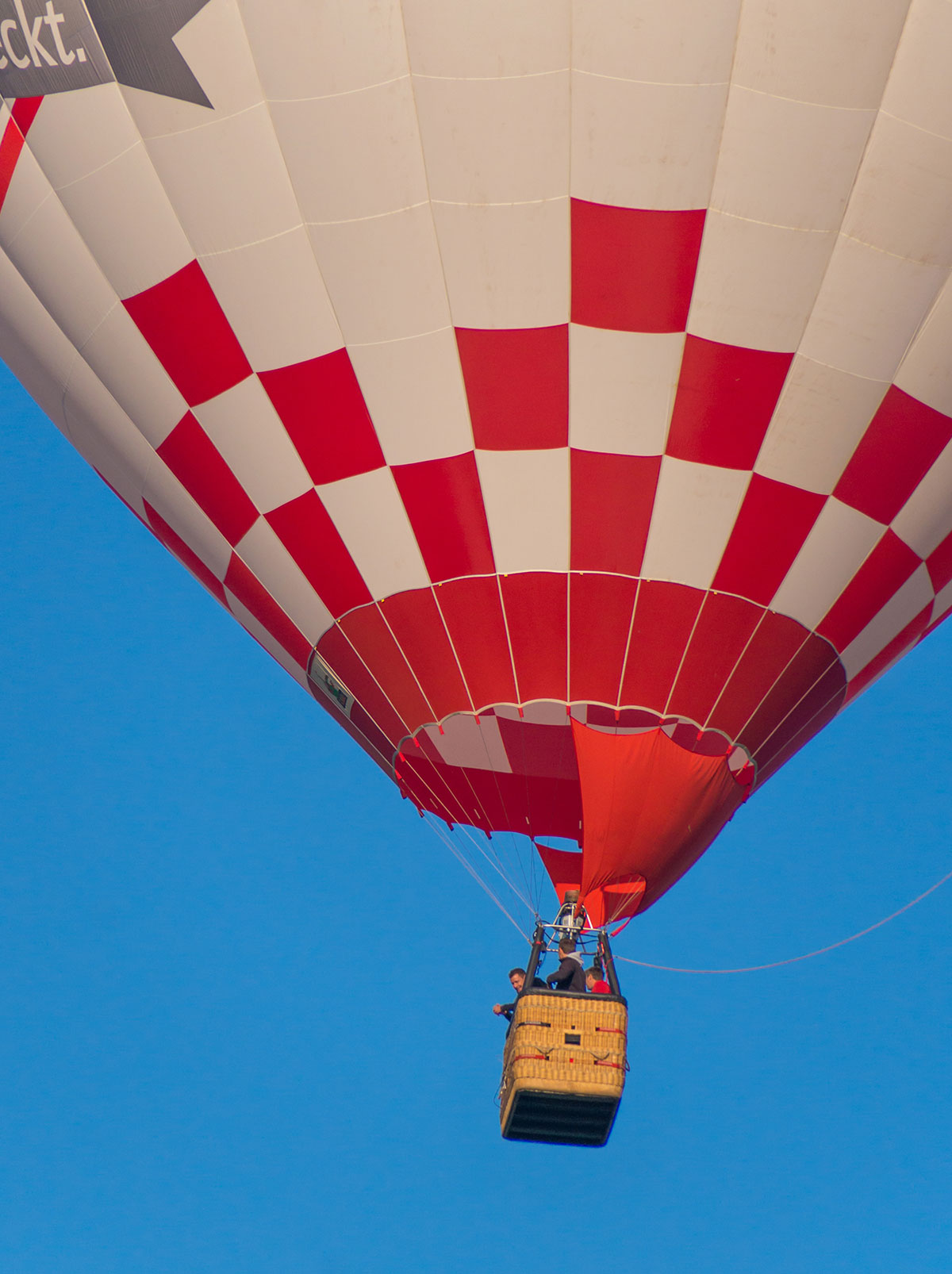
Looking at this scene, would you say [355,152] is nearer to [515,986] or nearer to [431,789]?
[431,789]

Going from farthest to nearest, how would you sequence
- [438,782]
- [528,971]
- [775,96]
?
[438,782] < [528,971] < [775,96]

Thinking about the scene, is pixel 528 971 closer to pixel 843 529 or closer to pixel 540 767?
pixel 540 767

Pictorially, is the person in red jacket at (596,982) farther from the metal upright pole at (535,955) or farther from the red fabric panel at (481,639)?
the red fabric panel at (481,639)

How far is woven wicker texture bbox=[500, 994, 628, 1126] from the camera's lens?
5918 mm

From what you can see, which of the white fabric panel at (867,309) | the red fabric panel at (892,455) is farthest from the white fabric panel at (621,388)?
the red fabric panel at (892,455)

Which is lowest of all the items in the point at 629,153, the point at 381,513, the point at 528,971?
the point at 528,971

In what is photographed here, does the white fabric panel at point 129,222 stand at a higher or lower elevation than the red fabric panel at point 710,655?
higher

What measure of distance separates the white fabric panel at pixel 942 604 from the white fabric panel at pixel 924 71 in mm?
1886

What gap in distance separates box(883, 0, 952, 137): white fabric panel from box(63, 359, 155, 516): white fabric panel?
3161 mm

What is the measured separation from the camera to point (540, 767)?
6.67m

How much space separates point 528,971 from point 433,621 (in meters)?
1.33

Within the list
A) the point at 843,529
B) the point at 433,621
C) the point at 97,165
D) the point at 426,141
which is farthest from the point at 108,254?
the point at 843,529

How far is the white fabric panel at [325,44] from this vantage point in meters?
6.04

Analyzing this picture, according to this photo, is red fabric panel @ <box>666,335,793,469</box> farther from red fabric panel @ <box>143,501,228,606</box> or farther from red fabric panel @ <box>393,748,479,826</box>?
red fabric panel @ <box>143,501,228,606</box>
